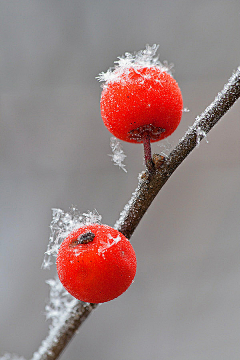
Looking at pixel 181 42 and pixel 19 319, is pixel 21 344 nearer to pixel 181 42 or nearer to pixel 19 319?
pixel 19 319

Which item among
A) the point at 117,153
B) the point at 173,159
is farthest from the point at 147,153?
the point at 117,153

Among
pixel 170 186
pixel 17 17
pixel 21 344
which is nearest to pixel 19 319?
pixel 21 344

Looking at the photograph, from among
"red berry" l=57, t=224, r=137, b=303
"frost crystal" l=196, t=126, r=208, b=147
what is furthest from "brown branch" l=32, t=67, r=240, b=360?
"red berry" l=57, t=224, r=137, b=303

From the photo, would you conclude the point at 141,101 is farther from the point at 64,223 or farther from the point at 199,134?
the point at 64,223

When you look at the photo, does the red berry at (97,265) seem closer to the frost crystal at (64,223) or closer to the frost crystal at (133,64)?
the frost crystal at (64,223)

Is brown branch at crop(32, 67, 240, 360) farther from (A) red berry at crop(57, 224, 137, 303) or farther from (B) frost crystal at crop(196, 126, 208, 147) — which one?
(A) red berry at crop(57, 224, 137, 303)

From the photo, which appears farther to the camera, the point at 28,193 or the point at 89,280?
the point at 28,193
